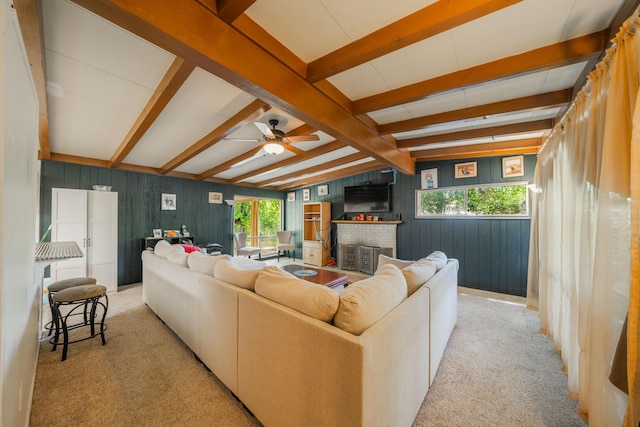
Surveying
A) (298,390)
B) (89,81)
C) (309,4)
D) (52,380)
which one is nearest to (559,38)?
(309,4)

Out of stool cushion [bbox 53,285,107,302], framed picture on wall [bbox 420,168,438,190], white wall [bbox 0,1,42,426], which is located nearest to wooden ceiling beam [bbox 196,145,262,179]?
stool cushion [bbox 53,285,107,302]

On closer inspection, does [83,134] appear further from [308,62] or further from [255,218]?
[255,218]

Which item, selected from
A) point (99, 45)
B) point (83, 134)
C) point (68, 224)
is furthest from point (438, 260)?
point (68, 224)

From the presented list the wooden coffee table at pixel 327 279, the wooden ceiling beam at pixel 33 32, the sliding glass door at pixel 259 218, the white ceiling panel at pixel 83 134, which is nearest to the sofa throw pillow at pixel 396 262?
the wooden coffee table at pixel 327 279

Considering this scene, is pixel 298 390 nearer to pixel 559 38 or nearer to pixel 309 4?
pixel 309 4

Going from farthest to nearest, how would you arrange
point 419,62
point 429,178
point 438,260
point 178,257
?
point 429,178 < point 178,257 < point 438,260 < point 419,62

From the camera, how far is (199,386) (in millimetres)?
1821

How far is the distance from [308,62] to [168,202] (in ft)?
16.1

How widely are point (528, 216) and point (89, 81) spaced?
19.4 ft

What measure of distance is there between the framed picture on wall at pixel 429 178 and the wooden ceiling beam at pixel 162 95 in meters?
4.42

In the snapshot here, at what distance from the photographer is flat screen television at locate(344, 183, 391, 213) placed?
5398mm

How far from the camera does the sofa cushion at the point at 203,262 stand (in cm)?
212

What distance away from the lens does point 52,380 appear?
189cm

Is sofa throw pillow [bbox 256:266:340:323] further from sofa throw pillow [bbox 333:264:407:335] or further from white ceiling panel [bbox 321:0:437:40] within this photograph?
white ceiling panel [bbox 321:0:437:40]
